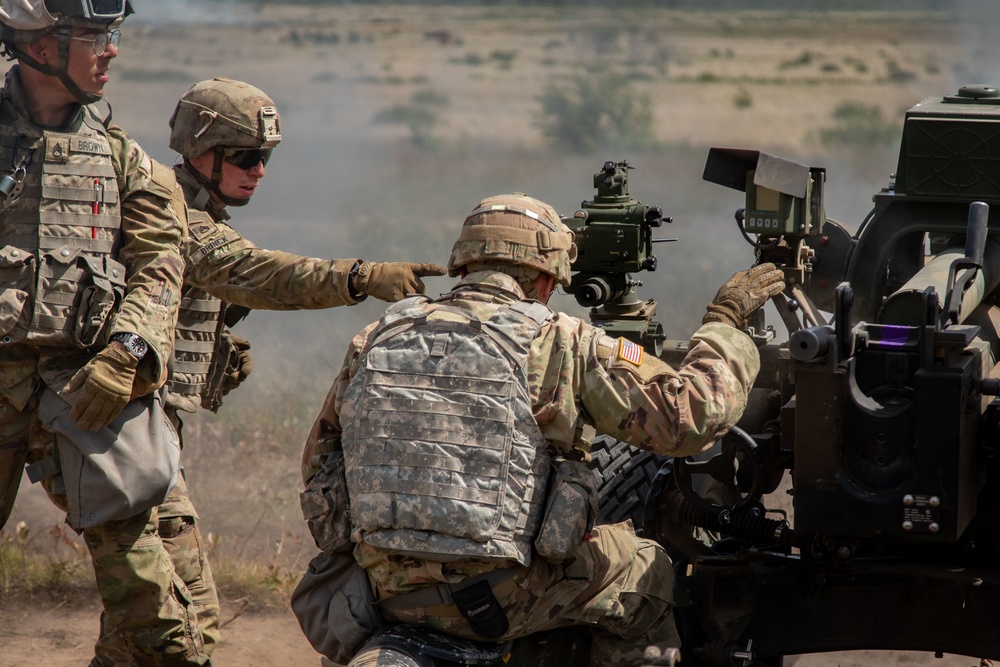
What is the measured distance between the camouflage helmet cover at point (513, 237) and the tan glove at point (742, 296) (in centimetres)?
52

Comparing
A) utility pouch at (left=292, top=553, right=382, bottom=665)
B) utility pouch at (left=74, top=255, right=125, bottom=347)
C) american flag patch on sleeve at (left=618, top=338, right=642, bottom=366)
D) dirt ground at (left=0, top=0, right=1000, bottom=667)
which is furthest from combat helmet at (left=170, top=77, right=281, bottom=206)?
dirt ground at (left=0, top=0, right=1000, bottom=667)

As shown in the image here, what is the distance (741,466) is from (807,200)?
1068mm

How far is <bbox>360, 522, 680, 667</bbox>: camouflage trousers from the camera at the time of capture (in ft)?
13.3

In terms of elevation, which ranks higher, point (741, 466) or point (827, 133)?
point (741, 466)

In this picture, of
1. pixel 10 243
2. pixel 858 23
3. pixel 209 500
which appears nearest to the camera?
pixel 10 243

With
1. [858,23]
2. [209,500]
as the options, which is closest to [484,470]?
[209,500]

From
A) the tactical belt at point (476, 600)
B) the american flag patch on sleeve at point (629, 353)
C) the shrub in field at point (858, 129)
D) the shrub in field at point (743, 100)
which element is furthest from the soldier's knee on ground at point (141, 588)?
the shrub in field at point (743, 100)

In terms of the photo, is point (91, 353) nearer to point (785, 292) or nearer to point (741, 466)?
point (741, 466)

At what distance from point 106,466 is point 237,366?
140cm

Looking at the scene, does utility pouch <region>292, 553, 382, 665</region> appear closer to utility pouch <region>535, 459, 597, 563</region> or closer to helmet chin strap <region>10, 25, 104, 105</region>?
utility pouch <region>535, 459, 597, 563</region>

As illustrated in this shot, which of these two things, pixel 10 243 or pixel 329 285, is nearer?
pixel 10 243

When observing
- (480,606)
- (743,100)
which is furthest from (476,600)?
(743,100)

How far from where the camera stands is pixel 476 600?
157 inches

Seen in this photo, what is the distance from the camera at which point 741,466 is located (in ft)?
16.1
